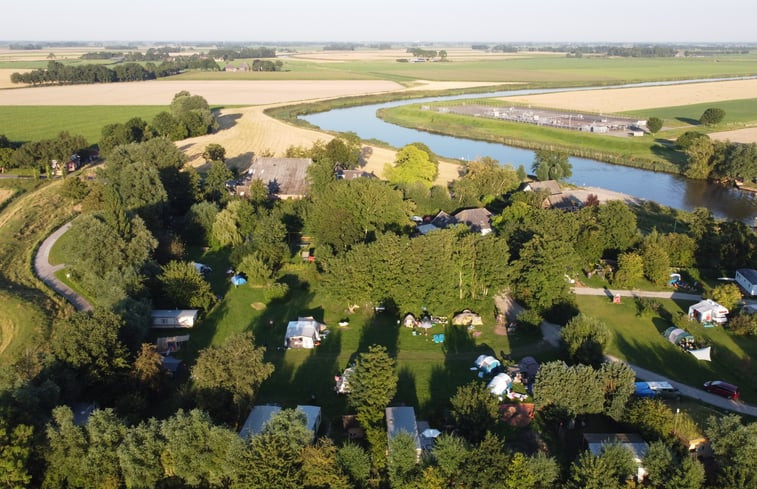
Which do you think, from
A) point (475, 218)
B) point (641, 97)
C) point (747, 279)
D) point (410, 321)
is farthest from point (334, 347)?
point (641, 97)

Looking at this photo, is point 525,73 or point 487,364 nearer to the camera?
point 487,364

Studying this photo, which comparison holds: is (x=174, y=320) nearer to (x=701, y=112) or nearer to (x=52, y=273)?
(x=52, y=273)

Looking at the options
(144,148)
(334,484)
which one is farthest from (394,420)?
(144,148)

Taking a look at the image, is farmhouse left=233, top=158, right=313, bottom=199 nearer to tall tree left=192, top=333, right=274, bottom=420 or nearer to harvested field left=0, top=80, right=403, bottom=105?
tall tree left=192, top=333, right=274, bottom=420

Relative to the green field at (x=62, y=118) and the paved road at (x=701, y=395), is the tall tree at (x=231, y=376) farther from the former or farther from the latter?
the green field at (x=62, y=118)

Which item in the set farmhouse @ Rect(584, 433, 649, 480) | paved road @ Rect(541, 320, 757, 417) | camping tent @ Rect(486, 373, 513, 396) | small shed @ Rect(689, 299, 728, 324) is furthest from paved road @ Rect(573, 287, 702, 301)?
farmhouse @ Rect(584, 433, 649, 480)

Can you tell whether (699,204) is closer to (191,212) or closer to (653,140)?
(653,140)

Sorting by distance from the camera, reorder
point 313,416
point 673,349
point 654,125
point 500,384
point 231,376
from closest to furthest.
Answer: point 313,416, point 231,376, point 500,384, point 673,349, point 654,125
